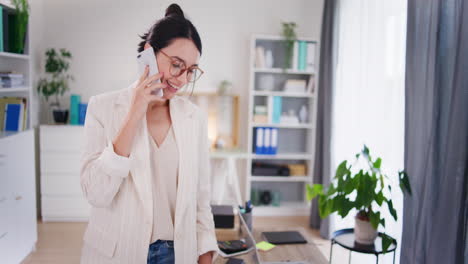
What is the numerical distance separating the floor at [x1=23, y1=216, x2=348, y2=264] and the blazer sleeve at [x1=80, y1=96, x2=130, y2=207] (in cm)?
223

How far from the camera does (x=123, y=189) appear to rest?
119cm

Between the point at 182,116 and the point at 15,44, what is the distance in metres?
2.58

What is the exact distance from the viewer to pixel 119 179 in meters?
1.12

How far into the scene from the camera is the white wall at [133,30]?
13.9 feet

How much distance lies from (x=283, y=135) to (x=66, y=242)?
2.63 m

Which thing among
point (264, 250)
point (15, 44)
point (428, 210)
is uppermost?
point (15, 44)

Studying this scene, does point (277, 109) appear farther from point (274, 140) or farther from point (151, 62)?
point (151, 62)

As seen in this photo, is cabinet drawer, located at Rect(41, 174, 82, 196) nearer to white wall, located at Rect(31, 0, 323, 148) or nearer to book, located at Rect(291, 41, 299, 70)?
white wall, located at Rect(31, 0, 323, 148)

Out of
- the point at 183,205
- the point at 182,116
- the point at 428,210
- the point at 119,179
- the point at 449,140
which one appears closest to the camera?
the point at 119,179

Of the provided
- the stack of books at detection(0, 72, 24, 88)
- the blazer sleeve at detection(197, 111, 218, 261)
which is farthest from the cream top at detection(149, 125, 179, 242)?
the stack of books at detection(0, 72, 24, 88)

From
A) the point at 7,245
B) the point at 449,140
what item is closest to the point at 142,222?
the point at 449,140

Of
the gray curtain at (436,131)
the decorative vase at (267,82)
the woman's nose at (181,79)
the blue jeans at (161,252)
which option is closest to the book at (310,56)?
the decorative vase at (267,82)

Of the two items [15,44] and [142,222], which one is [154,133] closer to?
[142,222]

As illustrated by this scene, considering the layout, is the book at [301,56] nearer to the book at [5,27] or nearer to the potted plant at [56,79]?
the potted plant at [56,79]
